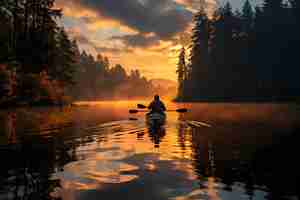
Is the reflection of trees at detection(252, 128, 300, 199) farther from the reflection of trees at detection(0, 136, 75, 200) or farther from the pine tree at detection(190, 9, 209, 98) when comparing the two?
the pine tree at detection(190, 9, 209, 98)

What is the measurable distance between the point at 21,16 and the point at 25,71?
9.15m

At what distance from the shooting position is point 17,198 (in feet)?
23.5

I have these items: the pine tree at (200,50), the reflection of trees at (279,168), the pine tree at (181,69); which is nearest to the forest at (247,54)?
the pine tree at (200,50)

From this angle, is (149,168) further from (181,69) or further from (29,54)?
(181,69)

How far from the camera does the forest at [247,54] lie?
72125 millimetres

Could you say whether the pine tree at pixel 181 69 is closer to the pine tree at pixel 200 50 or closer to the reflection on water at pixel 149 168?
the pine tree at pixel 200 50

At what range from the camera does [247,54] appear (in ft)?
254

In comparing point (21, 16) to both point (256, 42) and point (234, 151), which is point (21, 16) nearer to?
point (234, 151)

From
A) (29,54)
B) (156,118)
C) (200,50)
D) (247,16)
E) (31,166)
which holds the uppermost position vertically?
(247,16)

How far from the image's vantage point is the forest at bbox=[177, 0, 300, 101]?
237 feet

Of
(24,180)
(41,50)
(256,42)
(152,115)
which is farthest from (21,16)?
(256,42)

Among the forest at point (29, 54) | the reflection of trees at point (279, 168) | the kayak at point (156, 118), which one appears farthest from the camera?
the forest at point (29, 54)

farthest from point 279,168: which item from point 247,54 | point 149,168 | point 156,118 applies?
point 247,54

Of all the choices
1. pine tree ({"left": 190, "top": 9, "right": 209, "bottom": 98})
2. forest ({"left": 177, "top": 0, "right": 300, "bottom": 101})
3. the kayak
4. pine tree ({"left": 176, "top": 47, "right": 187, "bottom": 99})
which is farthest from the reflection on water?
pine tree ({"left": 176, "top": 47, "right": 187, "bottom": 99})
